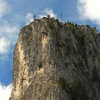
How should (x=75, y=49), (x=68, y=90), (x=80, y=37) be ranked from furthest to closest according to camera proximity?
1. (x=80, y=37)
2. (x=75, y=49)
3. (x=68, y=90)

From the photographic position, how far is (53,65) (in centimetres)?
7794

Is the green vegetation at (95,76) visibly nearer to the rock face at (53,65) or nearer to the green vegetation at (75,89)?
the rock face at (53,65)

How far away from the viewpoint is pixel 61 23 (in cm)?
9012

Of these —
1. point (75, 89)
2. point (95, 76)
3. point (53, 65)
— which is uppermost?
point (95, 76)

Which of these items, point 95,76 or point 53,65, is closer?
point 53,65

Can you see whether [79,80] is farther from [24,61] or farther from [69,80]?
[24,61]

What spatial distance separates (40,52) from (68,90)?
10874 millimetres

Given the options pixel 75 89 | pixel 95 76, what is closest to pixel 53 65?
→ pixel 75 89

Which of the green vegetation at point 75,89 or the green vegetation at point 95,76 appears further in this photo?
the green vegetation at point 95,76

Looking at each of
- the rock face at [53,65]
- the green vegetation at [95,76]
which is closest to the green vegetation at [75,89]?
the rock face at [53,65]

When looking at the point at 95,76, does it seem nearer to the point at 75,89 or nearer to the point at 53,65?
the point at 75,89

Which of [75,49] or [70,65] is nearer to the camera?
[70,65]

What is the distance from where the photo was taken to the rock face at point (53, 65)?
247 feet

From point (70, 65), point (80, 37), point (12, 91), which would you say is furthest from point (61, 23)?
point (12, 91)
